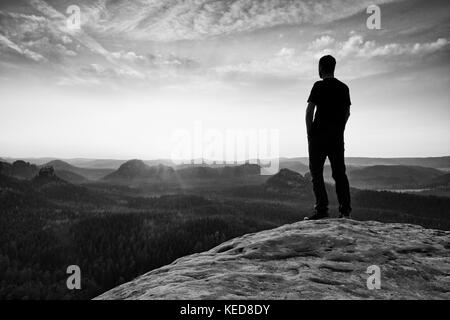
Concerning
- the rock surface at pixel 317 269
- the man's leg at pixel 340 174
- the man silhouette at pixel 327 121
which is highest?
the man silhouette at pixel 327 121

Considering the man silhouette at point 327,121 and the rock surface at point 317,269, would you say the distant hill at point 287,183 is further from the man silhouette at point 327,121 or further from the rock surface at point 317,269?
the rock surface at point 317,269

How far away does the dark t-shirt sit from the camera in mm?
8289

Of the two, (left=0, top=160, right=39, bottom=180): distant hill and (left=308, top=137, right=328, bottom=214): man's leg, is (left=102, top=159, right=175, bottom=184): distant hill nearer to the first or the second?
(left=0, top=160, right=39, bottom=180): distant hill

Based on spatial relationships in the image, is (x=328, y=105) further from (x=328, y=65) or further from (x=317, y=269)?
(x=317, y=269)

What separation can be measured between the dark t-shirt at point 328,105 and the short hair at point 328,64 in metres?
0.35

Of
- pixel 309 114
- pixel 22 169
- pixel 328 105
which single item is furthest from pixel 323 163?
pixel 22 169

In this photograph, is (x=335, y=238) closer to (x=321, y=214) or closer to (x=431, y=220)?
(x=321, y=214)

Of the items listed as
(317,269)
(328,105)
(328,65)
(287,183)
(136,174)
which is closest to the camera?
(317,269)

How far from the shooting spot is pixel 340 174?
28.5 ft

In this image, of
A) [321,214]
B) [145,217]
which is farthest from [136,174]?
[321,214]

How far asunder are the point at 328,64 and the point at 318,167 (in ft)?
9.92

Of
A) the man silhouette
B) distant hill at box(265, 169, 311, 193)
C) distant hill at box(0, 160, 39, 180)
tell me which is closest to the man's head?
the man silhouette

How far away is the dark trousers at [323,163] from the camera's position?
8438mm

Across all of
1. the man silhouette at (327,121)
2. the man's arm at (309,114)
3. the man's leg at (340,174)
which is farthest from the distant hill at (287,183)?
the man's arm at (309,114)
